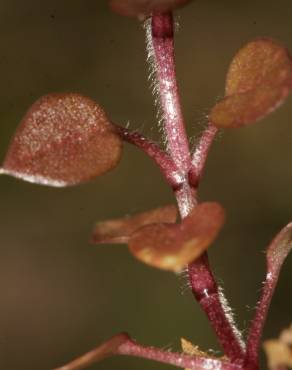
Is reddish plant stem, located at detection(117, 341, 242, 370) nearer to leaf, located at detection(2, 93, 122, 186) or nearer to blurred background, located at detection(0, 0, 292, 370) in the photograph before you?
leaf, located at detection(2, 93, 122, 186)

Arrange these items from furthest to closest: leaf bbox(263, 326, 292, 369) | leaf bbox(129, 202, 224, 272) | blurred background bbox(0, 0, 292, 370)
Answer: blurred background bbox(0, 0, 292, 370) → leaf bbox(263, 326, 292, 369) → leaf bbox(129, 202, 224, 272)

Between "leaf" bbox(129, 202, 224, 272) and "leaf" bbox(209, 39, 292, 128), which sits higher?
"leaf" bbox(209, 39, 292, 128)

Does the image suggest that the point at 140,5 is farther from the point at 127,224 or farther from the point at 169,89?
the point at 127,224

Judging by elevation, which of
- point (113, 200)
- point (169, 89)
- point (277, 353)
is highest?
point (113, 200)

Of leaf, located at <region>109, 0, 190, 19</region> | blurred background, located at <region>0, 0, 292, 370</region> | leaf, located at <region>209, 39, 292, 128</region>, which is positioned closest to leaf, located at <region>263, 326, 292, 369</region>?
leaf, located at <region>209, 39, 292, 128</region>

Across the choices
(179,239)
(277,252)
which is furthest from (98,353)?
(277,252)

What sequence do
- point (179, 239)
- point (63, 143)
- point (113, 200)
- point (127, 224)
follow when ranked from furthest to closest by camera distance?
point (113, 200) → point (127, 224) → point (63, 143) → point (179, 239)
